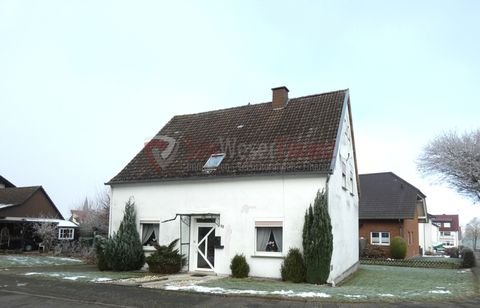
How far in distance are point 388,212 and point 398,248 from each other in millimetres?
4023

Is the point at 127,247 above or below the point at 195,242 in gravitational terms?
below

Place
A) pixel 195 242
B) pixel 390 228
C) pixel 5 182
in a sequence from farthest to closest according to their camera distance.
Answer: pixel 5 182 < pixel 390 228 < pixel 195 242

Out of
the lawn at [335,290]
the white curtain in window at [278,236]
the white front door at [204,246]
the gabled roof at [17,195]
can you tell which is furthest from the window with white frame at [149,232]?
the gabled roof at [17,195]

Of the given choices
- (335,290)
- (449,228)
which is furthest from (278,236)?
(449,228)

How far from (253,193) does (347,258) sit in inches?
217

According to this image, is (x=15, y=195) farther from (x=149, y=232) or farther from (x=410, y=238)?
(x=410, y=238)

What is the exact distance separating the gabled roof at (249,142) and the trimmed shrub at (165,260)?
9.92 feet

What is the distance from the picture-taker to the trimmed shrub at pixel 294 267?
15203 millimetres

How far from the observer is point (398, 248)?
102 ft

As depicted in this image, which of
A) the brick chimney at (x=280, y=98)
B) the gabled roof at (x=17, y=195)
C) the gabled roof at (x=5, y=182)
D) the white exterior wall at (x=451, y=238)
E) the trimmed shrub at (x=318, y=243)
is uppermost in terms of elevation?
the brick chimney at (x=280, y=98)

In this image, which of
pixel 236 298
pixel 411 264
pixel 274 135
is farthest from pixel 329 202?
pixel 411 264

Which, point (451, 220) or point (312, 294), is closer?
point (312, 294)

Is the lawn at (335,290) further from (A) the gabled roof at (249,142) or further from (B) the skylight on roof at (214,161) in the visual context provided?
(B) the skylight on roof at (214,161)

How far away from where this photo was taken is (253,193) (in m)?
17.0
